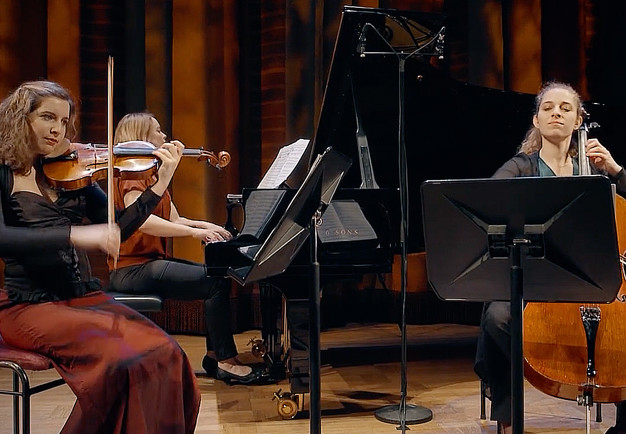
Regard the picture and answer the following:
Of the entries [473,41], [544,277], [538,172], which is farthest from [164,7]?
[544,277]

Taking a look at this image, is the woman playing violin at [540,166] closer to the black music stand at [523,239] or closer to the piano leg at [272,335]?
A: the black music stand at [523,239]

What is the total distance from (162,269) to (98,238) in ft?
4.71

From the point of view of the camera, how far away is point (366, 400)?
3240 mm

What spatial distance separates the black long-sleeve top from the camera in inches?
78.0

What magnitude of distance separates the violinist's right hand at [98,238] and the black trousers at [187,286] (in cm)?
135

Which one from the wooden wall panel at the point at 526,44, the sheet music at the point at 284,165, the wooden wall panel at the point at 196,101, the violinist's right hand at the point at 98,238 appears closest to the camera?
the violinist's right hand at the point at 98,238

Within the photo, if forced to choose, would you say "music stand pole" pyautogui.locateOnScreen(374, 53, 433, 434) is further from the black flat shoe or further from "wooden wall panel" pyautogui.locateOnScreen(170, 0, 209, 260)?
"wooden wall panel" pyautogui.locateOnScreen(170, 0, 209, 260)

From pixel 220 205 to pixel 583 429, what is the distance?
2996 mm

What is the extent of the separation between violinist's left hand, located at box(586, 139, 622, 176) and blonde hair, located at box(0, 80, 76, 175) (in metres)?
1.80

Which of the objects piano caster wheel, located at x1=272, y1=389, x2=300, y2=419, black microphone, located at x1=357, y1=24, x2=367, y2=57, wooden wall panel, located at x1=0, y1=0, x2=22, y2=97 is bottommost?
piano caster wheel, located at x1=272, y1=389, x2=300, y2=419

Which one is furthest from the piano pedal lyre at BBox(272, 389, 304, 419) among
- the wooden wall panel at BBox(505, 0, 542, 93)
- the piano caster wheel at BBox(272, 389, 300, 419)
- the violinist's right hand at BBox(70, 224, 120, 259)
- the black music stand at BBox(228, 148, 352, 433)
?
the wooden wall panel at BBox(505, 0, 542, 93)

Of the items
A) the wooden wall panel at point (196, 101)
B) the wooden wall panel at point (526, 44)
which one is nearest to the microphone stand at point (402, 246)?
the wooden wall panel at point (196, 101)

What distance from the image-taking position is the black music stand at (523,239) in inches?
66.6

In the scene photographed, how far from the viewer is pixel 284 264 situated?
6.62 feet
